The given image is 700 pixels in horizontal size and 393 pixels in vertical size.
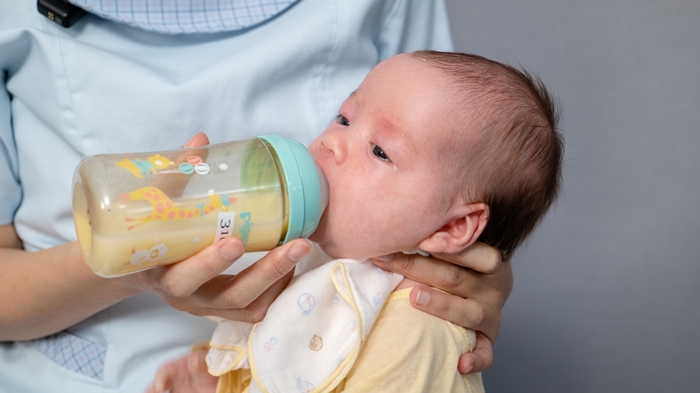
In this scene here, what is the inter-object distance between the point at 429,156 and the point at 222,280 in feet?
1.05

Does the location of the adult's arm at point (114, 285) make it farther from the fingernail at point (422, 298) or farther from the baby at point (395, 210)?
the fingernail at point (422, 298)

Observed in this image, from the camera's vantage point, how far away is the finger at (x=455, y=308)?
92 cm

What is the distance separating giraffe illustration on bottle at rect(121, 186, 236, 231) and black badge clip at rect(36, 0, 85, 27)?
0.45m

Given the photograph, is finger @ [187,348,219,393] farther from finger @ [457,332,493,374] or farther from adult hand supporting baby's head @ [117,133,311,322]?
finger @ [457,332,493,374]

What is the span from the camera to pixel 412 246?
92 cm

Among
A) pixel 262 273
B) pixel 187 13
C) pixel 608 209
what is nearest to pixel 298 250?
pixel 262 273

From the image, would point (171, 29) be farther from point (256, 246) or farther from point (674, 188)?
point (674, 188)

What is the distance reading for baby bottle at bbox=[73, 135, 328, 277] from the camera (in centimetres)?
69

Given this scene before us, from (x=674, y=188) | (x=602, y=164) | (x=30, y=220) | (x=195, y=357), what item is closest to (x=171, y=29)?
(x=30, y=220)

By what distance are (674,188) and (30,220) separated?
1.56m

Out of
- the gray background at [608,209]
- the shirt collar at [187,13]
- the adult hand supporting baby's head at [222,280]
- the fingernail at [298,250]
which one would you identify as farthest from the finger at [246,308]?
the gray background at [608,209]

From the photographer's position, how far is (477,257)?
96 cm

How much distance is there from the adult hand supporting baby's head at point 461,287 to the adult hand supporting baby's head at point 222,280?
18cm

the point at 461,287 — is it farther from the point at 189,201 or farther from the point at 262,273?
the point at 189,201
